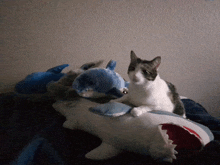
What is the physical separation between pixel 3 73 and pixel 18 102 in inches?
18.1

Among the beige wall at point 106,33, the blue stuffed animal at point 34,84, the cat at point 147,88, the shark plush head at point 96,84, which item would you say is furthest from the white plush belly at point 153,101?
the beige wall at point 106,33

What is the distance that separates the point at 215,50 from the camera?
135cm

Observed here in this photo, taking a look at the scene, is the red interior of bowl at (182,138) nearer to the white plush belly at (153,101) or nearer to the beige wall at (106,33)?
the white plush belly at (153,101)

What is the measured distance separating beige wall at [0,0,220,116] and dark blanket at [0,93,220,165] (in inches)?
22.9

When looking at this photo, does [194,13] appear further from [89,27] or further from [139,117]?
[139,117]

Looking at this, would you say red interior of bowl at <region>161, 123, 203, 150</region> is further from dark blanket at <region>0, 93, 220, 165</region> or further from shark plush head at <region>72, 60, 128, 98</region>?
shark plush head at <region>72, 60, 128, 98</region>

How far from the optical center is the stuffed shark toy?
45 cm

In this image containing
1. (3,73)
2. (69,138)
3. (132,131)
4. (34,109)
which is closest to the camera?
(132,131)

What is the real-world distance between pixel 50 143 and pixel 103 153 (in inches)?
8.5

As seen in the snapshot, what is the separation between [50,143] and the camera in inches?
21.3

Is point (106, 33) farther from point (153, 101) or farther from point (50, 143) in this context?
point (50, 143)

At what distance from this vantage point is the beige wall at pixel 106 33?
3.71 ft

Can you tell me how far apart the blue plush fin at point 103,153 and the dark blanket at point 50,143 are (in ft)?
0.05

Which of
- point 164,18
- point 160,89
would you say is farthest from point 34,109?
point 164,18
